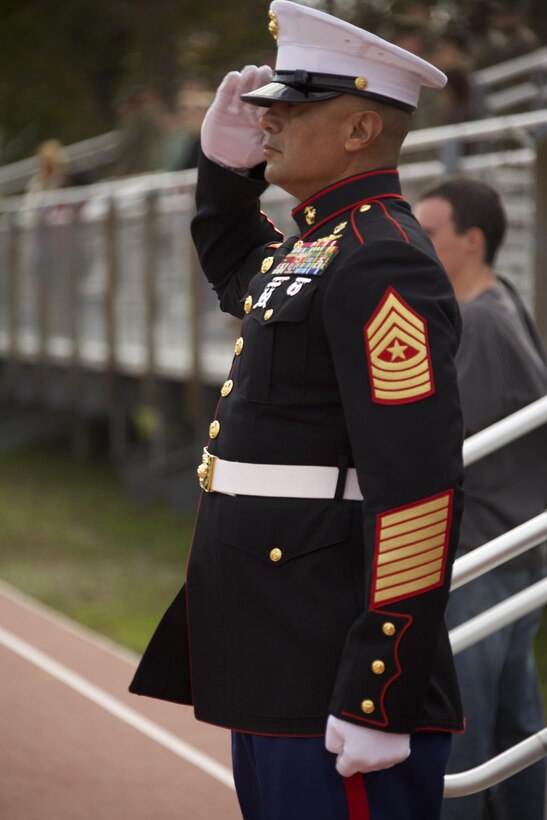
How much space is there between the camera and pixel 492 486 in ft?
12.9

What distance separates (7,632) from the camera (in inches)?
310

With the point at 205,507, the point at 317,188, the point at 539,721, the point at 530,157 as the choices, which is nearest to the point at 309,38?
the point at 317,188

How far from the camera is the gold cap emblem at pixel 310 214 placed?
271 cm

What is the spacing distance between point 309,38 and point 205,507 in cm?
83

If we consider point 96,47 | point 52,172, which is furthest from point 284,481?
point 96,47

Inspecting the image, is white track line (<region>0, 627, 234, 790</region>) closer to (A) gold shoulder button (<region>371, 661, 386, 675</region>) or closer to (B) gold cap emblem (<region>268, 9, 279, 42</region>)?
(A) gold shoulder button (<region>371, 661, 386, 675</region>)

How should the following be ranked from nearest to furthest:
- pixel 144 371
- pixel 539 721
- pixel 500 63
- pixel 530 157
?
pixel 539 721
pixel 530 157
pixel 500 63
pixel 144 371

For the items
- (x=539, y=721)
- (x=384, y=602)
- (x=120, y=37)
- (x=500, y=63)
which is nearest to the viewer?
(x=384, y=602)

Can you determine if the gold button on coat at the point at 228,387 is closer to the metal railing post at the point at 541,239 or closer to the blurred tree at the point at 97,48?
the metal railing post at the point at 541,239

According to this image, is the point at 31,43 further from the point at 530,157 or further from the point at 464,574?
the point at 464,574

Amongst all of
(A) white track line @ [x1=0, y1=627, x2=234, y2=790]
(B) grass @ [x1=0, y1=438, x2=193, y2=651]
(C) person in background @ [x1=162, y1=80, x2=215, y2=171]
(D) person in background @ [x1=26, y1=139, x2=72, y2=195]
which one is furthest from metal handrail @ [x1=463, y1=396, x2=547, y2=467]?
(D) person in background @ [x1=26, y1=139, x2=72, y2=195]

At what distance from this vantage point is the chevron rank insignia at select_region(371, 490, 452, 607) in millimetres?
2414

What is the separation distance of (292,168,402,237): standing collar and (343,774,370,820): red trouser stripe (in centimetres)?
93

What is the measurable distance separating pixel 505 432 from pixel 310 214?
1.05 meters
